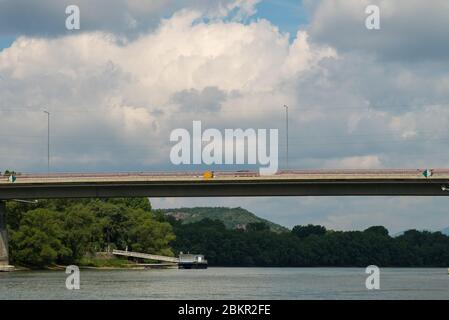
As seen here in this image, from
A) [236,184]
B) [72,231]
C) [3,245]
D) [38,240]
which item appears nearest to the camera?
[236,184]

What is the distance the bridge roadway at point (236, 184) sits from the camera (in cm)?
11031

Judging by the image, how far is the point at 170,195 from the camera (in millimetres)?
117188

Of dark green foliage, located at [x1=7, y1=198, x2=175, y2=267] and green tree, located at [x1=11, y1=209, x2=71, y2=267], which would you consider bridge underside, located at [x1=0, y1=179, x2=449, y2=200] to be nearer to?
green tree, located at [x1=11, y1=209, x2=71, y2=267]

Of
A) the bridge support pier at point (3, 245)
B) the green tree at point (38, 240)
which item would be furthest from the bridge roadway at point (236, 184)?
the green tree at point (38, 240)

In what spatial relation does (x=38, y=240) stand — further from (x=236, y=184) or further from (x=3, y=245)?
(x=236, y=184)

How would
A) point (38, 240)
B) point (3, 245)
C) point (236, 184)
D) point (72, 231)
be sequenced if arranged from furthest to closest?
point (72, 231)
point (38, 240)
point (3, 245)
point (236, 184)

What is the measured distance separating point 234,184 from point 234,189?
1076mm

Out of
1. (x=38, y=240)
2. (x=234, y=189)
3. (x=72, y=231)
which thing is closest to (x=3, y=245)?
(x=38, y=240)

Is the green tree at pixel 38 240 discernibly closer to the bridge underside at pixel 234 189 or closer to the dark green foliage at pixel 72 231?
the dark green foliage at pixel 72 231

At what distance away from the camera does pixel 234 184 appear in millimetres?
114625

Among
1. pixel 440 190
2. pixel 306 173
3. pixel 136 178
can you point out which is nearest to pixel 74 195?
pixel 136 178

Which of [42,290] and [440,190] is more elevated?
[440,190]
